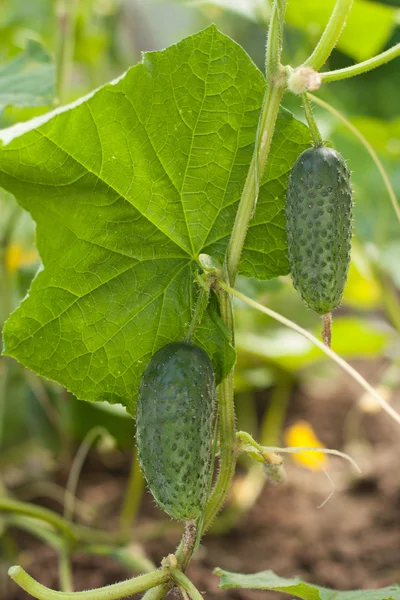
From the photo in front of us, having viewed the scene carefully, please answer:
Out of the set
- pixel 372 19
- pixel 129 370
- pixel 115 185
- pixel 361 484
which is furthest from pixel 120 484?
pixel 372 19

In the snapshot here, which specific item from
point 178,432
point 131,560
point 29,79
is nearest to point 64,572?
point 131,560

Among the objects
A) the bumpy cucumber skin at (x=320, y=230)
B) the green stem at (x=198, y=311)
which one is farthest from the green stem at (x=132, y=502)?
the bumpy cucumber skin at (x=320, y=230)

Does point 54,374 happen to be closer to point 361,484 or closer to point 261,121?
point 261,121

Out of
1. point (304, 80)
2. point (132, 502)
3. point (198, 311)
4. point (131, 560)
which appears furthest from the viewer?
point (132, 502)

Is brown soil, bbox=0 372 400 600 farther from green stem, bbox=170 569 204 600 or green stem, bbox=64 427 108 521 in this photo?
green stem, bbox=170 569 204 600

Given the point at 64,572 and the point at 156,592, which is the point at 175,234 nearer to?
the point at 156,592

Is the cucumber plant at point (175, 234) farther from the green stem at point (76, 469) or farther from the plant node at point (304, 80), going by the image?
the green stem at point (76, 469)
